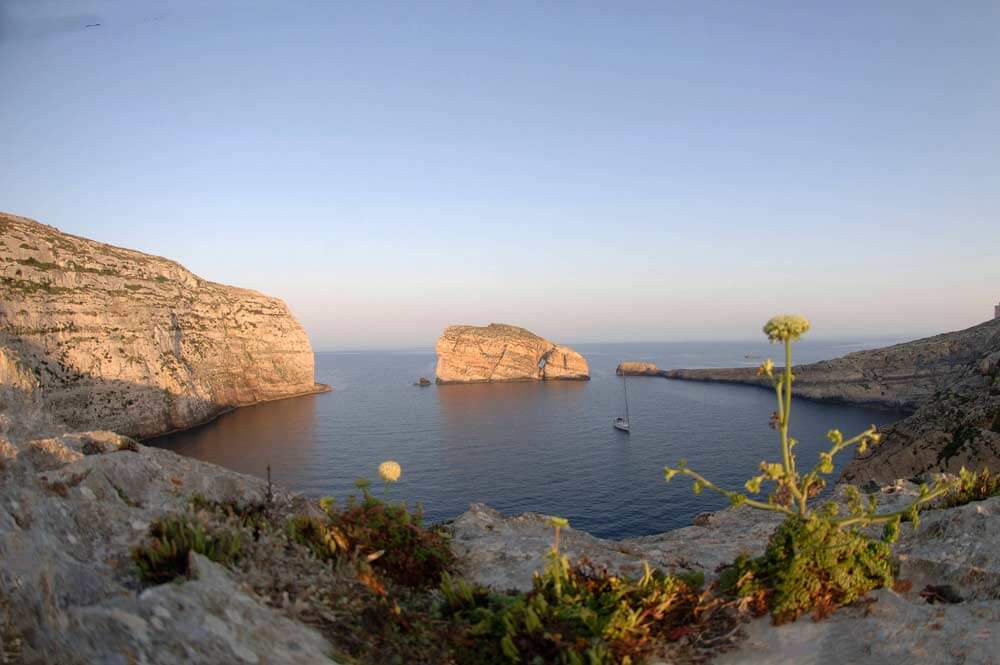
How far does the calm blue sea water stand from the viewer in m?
42.8

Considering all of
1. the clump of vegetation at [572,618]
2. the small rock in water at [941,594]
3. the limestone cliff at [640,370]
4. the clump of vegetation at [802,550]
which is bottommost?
the limestone cliff at [640,370]

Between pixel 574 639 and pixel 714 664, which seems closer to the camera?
pixel 574 639

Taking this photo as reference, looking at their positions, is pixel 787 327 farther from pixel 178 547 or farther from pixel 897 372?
pixel 897 372

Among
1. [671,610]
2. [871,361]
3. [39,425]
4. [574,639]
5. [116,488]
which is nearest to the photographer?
[574,639]

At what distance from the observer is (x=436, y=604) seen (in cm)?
634

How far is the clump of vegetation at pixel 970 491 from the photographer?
10711mm

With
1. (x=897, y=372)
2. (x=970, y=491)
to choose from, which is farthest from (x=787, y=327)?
(x=897, y=372)

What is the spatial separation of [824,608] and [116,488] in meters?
10.9

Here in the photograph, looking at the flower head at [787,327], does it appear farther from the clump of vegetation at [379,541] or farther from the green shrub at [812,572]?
A: the clump of vegetation at [379,541]

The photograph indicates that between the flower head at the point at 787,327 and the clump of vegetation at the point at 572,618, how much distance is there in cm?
328

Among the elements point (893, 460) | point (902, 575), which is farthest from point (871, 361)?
point (902, 575)

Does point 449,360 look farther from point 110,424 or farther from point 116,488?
point 116,488

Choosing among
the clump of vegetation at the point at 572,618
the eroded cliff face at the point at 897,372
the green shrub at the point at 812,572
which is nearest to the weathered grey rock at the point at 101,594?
the clump of vegetation at the point at 572,618

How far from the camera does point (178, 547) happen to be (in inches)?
215
